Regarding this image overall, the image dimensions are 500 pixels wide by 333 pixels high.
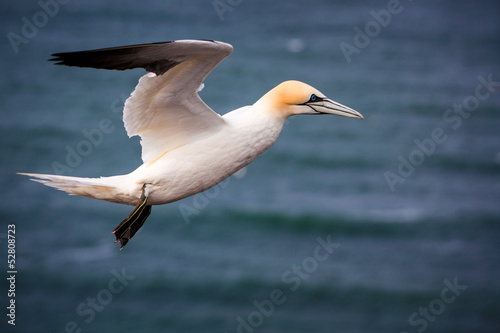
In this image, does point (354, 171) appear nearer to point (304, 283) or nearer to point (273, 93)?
point (304, 283)

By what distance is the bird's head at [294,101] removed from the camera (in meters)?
6.31

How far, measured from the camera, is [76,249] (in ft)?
71.9

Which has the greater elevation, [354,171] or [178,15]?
[178,15]

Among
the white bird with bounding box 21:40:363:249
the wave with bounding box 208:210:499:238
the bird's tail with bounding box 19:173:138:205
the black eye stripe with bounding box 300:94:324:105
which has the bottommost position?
the wave with bounding box 208:210:499:238

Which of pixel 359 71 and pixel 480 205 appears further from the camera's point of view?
pixel 359 71

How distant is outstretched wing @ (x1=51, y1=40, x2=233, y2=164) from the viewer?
5.49 metres

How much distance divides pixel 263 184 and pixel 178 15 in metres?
7.05

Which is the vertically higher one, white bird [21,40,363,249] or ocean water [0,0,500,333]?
white bird [21,40,363,249]

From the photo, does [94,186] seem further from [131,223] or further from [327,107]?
[327,107]

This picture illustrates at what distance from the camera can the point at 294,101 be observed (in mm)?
6336

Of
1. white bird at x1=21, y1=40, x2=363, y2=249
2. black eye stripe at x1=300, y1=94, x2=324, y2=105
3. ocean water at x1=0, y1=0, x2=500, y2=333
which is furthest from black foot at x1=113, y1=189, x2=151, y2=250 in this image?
ocean water at x1=0, y1=0, x2=500, y2=333

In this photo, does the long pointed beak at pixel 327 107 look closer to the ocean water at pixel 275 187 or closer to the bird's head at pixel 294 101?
the bird's head at pixel 294 101

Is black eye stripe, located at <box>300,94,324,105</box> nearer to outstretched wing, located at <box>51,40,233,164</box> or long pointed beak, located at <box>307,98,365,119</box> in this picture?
long pointed beak, located at <box>307,98,365,119</box>

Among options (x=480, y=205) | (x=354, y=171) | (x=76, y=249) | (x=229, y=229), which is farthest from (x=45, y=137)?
(x=480, y=205)
